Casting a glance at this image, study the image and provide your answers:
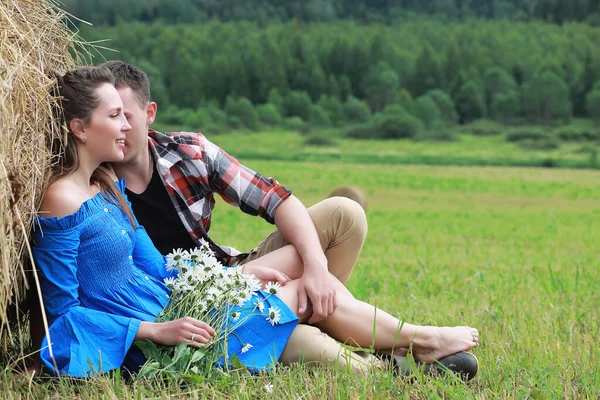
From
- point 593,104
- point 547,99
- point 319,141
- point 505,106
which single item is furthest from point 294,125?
point 593,104

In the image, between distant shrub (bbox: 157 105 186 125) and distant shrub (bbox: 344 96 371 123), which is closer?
distant shrub (bbox: 157 105 186 125)

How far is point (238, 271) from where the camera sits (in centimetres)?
395

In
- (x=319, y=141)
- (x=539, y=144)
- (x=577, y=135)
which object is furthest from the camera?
(x=577, y=135)

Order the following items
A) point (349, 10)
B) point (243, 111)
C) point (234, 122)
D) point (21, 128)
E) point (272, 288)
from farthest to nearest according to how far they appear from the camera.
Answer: point (349, 10) → point (243, 111) → point (234, 122) → point (272, 288) → point (21, 128)

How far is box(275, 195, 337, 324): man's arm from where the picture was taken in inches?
157

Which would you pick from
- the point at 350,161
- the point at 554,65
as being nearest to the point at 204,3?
the point at 554,65

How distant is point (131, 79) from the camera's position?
4.11 metres

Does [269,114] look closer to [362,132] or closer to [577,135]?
[362,132]

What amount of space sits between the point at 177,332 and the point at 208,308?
12.2 inches

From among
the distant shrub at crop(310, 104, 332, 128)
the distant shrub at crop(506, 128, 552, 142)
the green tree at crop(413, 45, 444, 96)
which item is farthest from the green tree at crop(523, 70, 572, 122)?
the distant shrub at crop(310, 104, 332, 128)

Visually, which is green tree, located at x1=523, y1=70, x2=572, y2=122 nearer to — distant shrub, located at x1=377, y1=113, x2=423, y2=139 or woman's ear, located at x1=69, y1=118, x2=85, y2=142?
distant shrub, located at x1=377, y1=113, x2=423, y2=139

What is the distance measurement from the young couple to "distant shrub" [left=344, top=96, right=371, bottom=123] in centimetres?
5321

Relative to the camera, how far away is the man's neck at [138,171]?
4.25 meters

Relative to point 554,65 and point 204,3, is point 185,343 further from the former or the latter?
point 204,3
